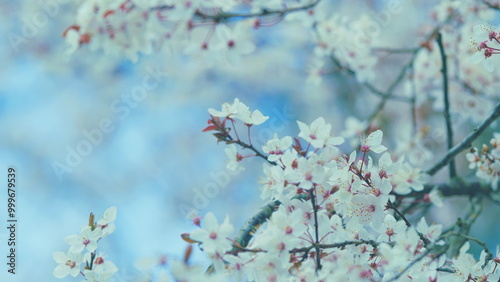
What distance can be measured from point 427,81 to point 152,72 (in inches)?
112

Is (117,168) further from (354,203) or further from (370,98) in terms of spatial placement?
(354,203)

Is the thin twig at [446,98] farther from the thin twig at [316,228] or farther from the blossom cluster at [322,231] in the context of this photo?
the thin twig at [316,228]

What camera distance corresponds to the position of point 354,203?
1228mm

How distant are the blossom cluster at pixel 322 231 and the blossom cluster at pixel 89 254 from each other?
0.89ft

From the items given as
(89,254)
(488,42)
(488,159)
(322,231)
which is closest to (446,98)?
(488,159)

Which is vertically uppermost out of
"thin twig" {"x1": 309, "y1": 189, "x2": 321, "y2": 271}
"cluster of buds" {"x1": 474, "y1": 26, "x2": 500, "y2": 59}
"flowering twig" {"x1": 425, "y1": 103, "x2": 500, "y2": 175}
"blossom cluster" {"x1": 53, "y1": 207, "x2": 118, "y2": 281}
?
"blossom cluster" {"x1": 53, "y1": 207, "x2": 118, "y2": 281}

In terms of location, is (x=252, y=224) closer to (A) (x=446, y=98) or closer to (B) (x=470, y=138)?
(B) (x=470, y=138)

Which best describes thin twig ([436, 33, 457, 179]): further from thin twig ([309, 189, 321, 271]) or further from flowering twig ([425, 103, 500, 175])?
thin twig ([309, 189, 321, 271])

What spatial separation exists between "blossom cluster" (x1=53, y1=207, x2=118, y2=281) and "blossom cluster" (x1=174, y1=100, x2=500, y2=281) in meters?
0.27

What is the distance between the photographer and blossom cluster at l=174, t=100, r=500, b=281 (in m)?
1.08

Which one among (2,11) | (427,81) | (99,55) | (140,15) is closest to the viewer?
(140,15)

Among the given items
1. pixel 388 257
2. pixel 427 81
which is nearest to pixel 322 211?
pixel 388 257

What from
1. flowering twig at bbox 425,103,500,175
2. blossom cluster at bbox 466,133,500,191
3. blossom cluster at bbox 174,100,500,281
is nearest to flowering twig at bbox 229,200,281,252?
blossom cluster at bbox 174,100,500,281

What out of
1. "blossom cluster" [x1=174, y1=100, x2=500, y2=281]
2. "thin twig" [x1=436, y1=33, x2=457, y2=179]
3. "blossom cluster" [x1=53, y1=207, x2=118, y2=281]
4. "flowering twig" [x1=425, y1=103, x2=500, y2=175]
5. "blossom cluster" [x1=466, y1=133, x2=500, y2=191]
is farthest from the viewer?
"thin twig" [x1=436, y1=33, x2=457, y2=179]
